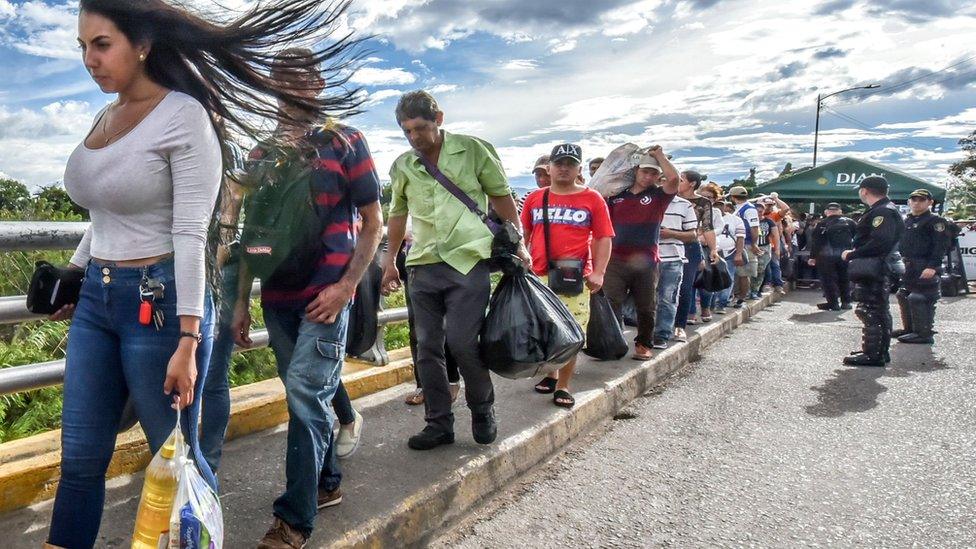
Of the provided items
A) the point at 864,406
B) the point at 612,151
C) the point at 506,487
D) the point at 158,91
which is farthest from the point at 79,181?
the point at 864,406

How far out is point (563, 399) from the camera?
4742 mm

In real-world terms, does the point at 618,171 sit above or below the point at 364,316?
above

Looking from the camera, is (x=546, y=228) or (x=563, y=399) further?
(x=546, y=228)

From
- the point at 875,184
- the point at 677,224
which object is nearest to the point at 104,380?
the point at 677,224

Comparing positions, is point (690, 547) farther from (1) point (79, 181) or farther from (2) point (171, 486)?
(1) point (79, 181)

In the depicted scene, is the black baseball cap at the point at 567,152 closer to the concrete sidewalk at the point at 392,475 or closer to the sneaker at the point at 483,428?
the concrete sidewalk at the point at 392,475

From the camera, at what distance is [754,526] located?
11.0 feet

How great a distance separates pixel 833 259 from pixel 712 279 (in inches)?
208

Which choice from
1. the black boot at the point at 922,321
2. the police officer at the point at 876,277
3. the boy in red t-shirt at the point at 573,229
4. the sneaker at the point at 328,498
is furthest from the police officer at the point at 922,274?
the sneaker at the point at 328,498

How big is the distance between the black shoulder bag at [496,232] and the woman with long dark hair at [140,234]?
1581 millimetres

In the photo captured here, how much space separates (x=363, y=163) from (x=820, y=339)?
7870 mm

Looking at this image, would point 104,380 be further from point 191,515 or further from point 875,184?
point 875,184

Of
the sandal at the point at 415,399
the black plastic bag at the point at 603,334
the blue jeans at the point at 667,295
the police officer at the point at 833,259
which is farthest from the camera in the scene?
the police officer at the point at 833,259

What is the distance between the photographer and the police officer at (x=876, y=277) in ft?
24.0
